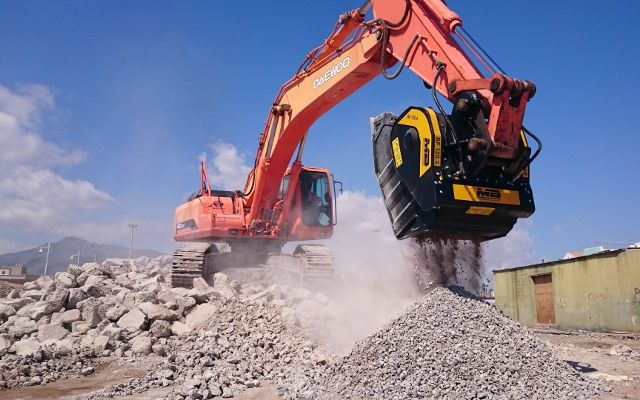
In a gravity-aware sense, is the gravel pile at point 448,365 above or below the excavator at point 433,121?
below

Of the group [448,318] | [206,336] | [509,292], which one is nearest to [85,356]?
[206,336]

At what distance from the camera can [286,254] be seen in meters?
10.8

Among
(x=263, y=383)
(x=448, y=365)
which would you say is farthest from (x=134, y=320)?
(x=448, y=365)

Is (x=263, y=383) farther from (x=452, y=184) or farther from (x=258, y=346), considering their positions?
(x=452, y=184)

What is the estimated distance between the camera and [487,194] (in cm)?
479

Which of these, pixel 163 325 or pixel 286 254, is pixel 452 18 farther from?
pixel 286 254

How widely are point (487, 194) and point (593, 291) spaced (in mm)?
9613

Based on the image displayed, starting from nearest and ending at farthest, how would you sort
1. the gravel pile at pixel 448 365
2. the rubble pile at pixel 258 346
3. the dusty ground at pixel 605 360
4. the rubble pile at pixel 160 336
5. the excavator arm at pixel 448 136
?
1. the gravel pile at pixel 448 365
2. the rubble pile at pixel 258 346
3. the excavator arm at pixel 448 136
4. the dusty ground at pixel 605 360
5. the rubble pile at pixel 160 336

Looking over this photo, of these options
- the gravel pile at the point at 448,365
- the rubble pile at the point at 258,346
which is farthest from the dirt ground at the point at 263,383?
the gravel pile at the point at 448,365

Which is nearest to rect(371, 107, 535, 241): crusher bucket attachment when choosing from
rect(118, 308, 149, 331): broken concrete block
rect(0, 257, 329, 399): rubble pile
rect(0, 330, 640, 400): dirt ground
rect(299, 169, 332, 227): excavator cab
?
rect(0, 330, 640, 400): dirt ground

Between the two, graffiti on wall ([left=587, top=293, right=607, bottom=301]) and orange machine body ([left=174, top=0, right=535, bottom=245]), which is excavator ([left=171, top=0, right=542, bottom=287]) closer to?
orange machine body ([left=174, top=0, right=535, bottom=245])

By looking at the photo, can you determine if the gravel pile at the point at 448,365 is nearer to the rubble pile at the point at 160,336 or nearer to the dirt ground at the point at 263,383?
the dirt ground at the point at 263,383

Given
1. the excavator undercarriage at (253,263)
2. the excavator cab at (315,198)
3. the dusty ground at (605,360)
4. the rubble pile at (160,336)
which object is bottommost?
the dusty ground at (605,360)

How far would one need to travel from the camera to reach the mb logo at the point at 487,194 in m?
4.77
